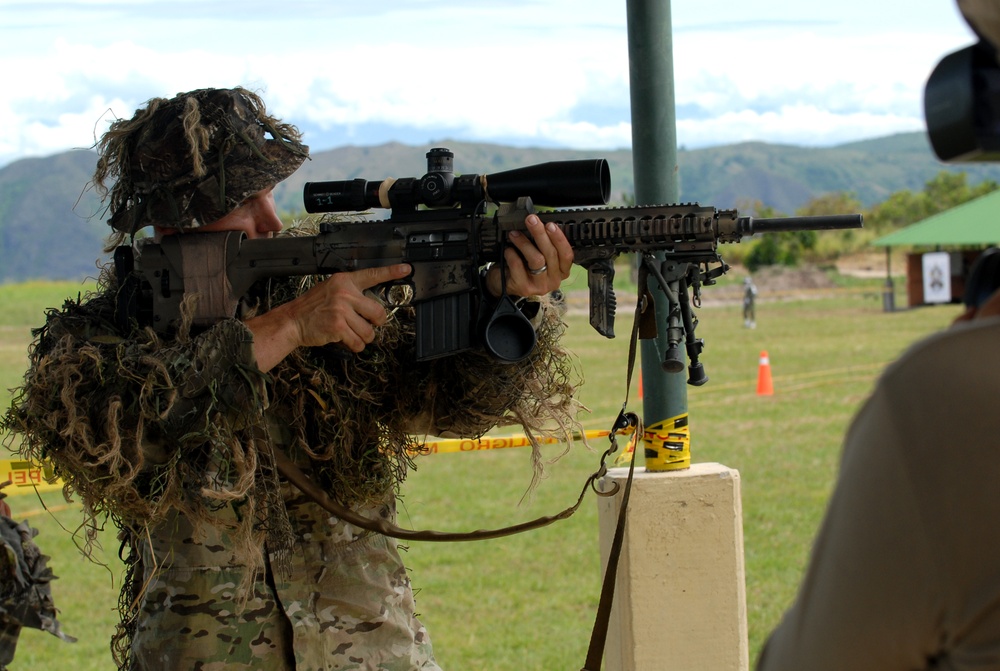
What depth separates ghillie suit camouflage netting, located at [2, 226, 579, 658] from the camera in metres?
2.68

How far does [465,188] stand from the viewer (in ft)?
9.61

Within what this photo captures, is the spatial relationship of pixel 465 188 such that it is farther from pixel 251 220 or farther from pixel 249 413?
pixel 249 413

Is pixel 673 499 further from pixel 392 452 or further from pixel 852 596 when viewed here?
pixel 852 596

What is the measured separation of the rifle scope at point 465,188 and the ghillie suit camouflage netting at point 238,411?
13.8 inches

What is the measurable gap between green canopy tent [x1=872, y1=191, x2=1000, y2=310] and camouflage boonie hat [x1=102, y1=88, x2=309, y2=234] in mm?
30021

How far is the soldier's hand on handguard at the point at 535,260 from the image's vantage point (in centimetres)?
285

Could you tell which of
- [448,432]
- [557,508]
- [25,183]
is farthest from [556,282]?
[25,183]

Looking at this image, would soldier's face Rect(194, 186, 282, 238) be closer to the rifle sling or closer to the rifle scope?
the rifle scope

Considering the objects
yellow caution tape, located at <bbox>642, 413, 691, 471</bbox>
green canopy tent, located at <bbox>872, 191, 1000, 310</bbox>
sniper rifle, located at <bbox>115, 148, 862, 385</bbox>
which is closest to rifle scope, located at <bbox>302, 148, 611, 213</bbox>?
sniper rifle, located at <bbox>115, 148, 862, 385</bbox>

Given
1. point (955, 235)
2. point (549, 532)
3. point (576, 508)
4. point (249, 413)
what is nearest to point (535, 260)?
point (576, 508)

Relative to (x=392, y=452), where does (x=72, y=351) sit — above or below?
above

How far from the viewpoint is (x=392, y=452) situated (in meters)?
3.12

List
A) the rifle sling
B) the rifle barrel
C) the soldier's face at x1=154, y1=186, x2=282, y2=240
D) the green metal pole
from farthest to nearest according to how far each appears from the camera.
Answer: the green metal pole → the soldier's face at x1=154, y1=186, x2=282, y2=240 → the rifle sling → the rifle barrel

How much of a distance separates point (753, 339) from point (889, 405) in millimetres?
23692
